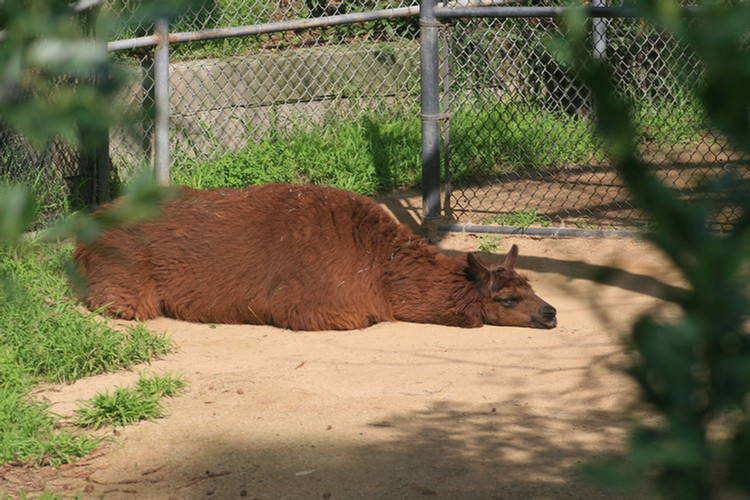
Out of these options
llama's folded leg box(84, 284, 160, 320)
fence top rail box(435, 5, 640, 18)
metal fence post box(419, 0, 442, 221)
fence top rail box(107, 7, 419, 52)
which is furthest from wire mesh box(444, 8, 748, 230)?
A: llama's folded leg box(84, 284, 160, 320)

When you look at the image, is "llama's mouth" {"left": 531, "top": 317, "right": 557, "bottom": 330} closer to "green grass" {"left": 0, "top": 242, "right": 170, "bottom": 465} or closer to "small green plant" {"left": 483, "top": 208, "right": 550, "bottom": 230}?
"small green plant" {"left": 483, "top": 208, "right": 550, "bottom": 230}

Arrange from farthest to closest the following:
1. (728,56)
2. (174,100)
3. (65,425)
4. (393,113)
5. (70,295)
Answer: (393,113) → (174,100) → (70,295) → (65,425) → (728,56)

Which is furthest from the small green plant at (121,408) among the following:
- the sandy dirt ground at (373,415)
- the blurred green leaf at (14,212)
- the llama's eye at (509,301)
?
the blurred green leaf at (14,212)

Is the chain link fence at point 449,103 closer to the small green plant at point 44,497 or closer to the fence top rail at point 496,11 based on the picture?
the fence top rail at point 496,11

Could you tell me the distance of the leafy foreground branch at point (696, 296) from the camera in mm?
913

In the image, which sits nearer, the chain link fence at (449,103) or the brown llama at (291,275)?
the brown llama at (291,275)

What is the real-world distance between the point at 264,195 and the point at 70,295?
54.9 inches

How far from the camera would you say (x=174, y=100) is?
24.9ft

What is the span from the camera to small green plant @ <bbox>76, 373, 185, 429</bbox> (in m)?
3.81

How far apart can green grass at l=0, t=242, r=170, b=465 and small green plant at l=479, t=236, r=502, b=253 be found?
2.86 m

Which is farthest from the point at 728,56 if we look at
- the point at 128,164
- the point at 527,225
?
the point at 128,164

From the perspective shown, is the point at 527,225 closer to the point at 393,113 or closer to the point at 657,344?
the point at 393,113

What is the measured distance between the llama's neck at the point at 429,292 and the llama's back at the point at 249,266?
0.10m

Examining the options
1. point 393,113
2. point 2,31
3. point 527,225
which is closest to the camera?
point 2,31
